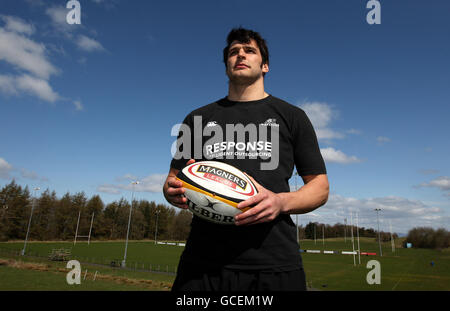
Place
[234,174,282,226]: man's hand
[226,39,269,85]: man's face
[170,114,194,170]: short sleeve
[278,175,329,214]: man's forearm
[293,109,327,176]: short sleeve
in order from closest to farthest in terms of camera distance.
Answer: [234,174,282,226]: man's hand → [278,175,329,214]: man's forearm → [293,109,327,176]: short sleeve → [226,39,269,85]: man's face → [170,114,194,170]: short sleeve

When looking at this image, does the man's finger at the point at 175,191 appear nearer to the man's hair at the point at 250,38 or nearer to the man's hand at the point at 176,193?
the man's hand at the point at 176,193

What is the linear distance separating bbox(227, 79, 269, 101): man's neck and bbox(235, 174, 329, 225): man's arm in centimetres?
99

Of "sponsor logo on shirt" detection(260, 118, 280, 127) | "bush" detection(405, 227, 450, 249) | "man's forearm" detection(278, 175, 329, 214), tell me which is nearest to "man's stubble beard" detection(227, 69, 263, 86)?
"sponsor logo on shirt" detection(260, 118, 280, 127)

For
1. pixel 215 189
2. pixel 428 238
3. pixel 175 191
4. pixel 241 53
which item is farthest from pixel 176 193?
pixel 428 238

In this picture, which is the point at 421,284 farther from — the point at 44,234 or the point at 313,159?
the point at 44,234

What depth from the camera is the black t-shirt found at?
7.51 feet

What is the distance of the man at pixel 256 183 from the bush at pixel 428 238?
14566 cm

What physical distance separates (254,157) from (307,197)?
2.04ft

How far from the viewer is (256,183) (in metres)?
2.41

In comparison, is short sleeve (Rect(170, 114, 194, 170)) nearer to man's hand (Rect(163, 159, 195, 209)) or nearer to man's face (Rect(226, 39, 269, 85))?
man's hand (Rect(163, 159, 195, 209))

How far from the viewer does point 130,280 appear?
33594 millimetres

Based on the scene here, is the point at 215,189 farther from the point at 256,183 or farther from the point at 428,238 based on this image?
the point at 428,238
